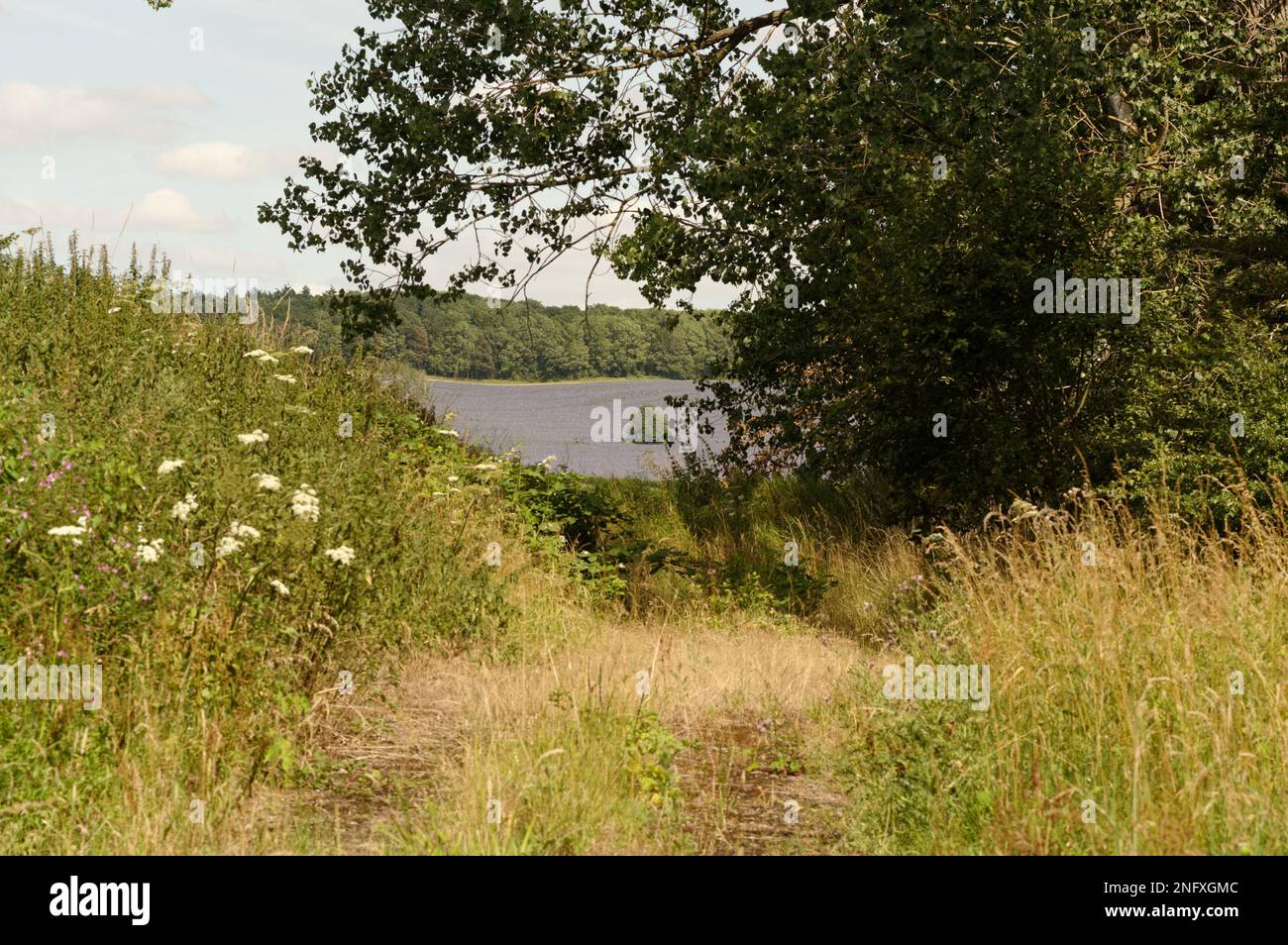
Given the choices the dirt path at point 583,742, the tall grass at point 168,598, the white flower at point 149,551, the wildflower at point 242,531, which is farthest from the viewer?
the wildflower at point 242,531

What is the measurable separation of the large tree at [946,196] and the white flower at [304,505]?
20.3 feet

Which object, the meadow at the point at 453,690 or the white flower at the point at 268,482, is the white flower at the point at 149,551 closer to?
the meadow at the point at 453,690

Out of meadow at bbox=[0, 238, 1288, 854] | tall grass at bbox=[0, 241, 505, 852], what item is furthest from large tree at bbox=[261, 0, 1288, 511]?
tall grass at bbox=[0, 241, 505, 852]

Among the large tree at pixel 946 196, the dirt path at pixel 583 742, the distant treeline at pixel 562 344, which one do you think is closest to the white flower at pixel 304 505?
the dirt path at pixel 583 742

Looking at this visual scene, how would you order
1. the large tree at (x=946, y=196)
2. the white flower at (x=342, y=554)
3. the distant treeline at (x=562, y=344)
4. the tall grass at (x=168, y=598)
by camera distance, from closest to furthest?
the tall grass at (x=168, y=598)
the white flower at (x=342, y=554)
the large tree at (x=946, y=196)
the distant treeline at (x=562, y=344)

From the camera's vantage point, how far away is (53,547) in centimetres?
526

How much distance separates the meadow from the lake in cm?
510

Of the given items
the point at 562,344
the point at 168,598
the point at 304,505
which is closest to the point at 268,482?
the point at 304,505

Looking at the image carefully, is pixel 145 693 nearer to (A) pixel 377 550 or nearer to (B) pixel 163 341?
(A) pixel 377 550

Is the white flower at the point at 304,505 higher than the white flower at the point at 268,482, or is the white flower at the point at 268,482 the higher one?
the white flower at the point at 268,482

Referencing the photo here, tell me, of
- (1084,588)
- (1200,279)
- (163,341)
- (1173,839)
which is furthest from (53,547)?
(1200,279)

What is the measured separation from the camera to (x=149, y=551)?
192 inches

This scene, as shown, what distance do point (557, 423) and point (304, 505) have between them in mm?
39319

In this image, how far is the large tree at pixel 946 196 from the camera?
1021 cm
